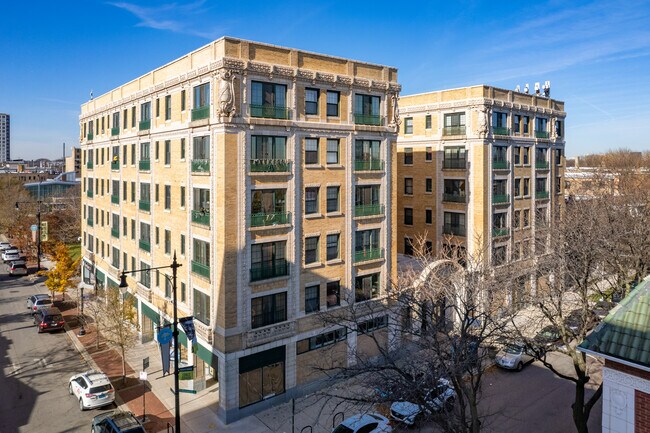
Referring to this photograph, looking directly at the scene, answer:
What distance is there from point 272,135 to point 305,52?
547 centimetres

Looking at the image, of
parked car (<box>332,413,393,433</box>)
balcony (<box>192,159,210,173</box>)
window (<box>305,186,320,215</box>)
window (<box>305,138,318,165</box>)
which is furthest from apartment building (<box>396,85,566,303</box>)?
balcony (<box>192,159,210,173</box>)

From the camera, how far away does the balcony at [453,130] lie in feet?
129

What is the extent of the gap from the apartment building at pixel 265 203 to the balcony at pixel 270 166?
0.06 m

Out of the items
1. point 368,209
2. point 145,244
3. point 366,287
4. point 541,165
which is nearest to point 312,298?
point 366,287

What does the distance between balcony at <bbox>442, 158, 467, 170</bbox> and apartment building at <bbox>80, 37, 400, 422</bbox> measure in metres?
10.9

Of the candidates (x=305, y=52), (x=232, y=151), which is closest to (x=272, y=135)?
(x=232, y=151)

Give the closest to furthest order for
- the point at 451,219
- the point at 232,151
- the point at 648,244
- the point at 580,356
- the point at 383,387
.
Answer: the point at 383,387 → the point at 580,356 → the point at 232,151 → the point at 648,244 → the point at 451,219

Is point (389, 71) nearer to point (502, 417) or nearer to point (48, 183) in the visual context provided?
point (502, 417)

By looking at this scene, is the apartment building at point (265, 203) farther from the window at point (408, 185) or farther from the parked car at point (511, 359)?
the window at point (408, 185)

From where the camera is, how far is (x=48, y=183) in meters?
122

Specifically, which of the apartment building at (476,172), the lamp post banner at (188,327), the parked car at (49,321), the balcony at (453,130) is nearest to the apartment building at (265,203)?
the lamp post banner at (188,327)

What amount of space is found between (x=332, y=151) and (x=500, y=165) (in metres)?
19.0

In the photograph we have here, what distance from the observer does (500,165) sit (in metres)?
40.0

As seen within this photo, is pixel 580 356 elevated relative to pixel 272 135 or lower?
lower
